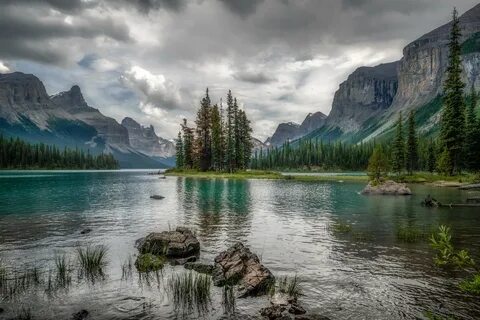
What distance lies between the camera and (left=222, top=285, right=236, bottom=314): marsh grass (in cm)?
1298

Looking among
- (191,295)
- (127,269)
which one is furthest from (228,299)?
(127,269)

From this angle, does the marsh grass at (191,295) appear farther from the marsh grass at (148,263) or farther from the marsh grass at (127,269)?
the marsh grass at (148,263)

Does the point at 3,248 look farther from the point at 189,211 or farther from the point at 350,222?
the point at 350,222

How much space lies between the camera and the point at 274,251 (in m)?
22.0

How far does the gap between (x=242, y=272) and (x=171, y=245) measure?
248 inches

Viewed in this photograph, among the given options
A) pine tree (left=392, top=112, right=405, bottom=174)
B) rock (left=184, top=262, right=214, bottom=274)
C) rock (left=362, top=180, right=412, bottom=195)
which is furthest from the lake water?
pine tree (left=392, top=112, right=405, bottom=174)

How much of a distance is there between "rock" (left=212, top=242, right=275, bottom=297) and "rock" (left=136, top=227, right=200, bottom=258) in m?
3.94

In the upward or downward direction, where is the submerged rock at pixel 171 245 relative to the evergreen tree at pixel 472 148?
downward

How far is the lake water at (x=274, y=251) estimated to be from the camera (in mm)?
13255

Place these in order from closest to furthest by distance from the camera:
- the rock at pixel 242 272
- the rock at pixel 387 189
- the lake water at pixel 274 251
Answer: the lake water at pixel 274 251, the rock at pixel 242 272, the rock at pixel 387 189

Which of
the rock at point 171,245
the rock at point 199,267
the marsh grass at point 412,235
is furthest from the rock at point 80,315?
the marsh grass at point 412,235

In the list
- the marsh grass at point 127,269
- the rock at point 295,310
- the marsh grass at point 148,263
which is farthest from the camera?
the marsh grass at point 148,263

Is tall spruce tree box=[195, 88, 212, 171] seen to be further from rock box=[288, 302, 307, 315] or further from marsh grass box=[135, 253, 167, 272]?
rock box=[288, 302, 307, 315]

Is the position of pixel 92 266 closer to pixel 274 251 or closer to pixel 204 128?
pixel 274 251
